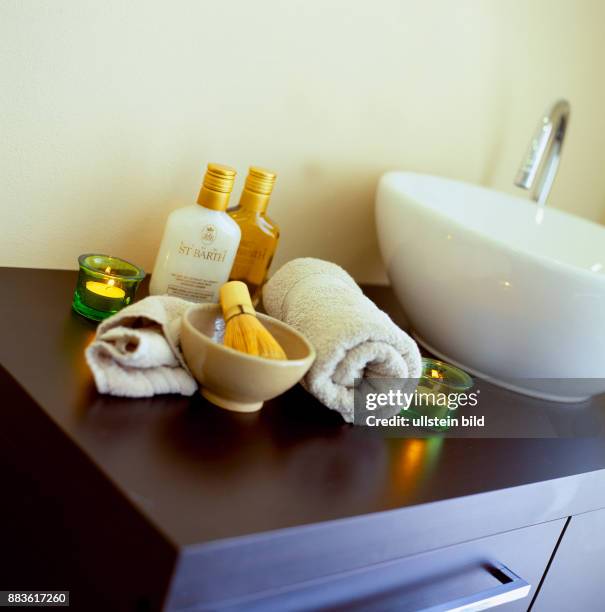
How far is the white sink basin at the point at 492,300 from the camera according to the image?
898 mm

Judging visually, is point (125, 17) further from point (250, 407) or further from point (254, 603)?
point (254, 603)

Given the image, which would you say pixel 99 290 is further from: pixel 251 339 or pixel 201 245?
pixel 251 339

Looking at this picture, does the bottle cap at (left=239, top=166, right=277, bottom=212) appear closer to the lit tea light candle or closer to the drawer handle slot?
the lit tea light candle

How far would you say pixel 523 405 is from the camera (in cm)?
100

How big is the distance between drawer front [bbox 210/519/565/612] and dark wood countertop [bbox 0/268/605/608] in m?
0.03

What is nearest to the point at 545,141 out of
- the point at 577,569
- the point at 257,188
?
the point at 257,188

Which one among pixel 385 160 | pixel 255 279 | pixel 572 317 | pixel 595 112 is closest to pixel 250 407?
pixel 255 279

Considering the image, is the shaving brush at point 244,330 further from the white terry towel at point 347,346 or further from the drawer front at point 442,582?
the drawer front at point 442,582

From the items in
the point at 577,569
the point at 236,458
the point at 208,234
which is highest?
the point at 208,234

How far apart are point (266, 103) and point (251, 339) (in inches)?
18.6

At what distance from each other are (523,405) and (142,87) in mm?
612

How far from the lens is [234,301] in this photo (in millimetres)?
752

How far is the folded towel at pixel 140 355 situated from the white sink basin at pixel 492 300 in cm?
37

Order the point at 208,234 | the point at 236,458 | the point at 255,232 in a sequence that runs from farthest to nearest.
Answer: the point at 255,232 < the point at 208,234 < the point at 236,458
